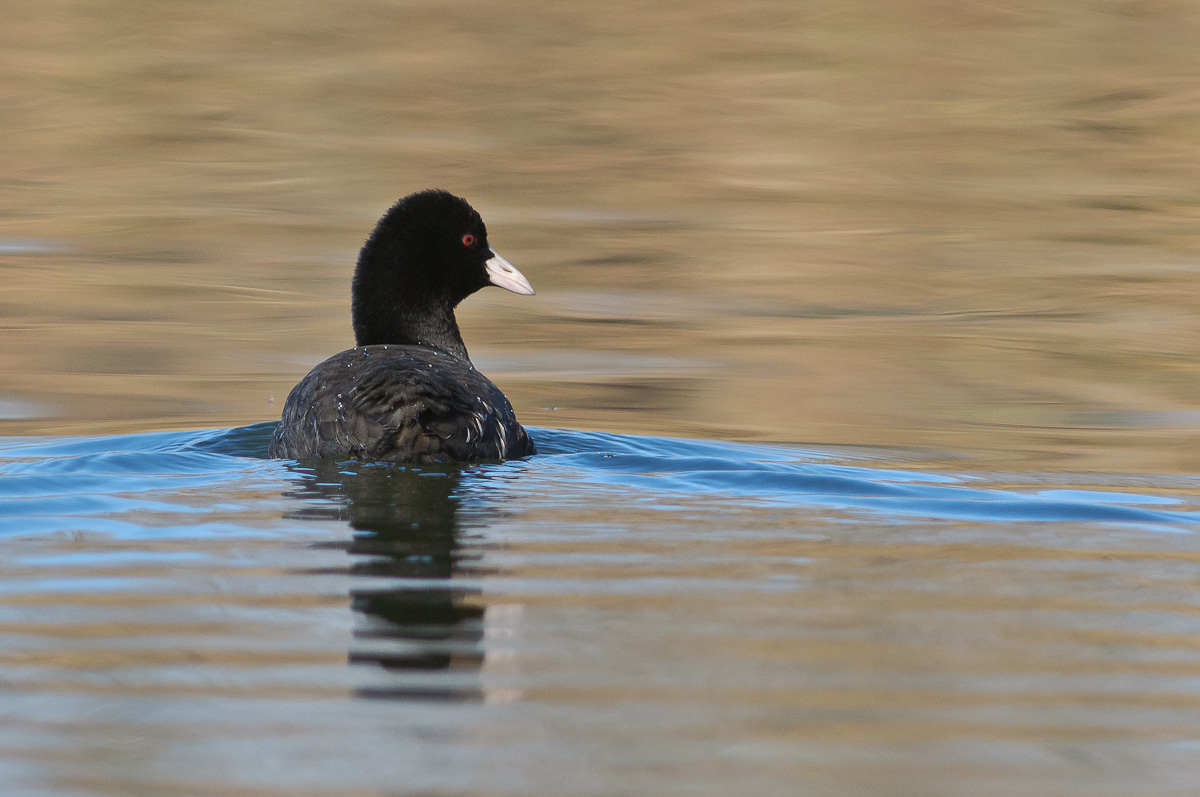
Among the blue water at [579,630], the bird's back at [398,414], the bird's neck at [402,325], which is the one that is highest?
the bird's neck at [402,325]

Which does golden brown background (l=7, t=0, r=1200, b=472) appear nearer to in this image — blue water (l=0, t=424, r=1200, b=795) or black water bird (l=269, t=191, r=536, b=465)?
black water bird (l=269, t=191, r=536, b=465)

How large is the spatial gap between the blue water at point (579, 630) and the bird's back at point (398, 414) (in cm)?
12

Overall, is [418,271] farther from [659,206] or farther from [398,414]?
[659,206]

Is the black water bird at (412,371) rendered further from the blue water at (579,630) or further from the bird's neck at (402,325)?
the blue water at (579,630)

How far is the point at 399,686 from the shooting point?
150 inches

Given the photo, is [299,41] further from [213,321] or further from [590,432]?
[590,432]

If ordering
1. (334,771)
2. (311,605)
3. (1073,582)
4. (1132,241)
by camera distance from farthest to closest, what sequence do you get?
(1132,241) < (1073,582) < (311,605) < (334,771)

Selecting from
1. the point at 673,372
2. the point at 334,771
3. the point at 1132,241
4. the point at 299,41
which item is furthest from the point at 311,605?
the point at 299,41

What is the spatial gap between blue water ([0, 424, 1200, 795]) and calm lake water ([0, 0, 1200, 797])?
2 centimetres

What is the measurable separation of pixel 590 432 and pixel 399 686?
4.31 m

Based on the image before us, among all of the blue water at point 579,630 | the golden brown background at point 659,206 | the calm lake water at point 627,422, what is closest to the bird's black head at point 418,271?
the calm lake water at point 627,422

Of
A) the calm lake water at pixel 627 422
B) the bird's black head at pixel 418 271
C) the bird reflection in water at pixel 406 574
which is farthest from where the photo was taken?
the bird's black head at pixel 418 271

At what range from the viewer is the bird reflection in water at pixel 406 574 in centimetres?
392

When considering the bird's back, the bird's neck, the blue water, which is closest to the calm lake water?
the blue water
